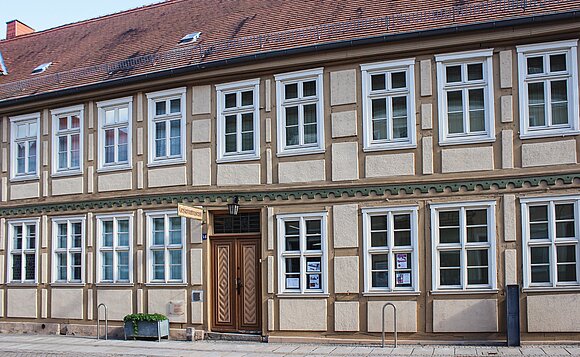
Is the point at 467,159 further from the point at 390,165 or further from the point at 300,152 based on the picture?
the point at 300,152

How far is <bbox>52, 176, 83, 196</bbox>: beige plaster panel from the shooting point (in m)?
19.2

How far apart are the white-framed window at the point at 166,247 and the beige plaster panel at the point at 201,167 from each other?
0.95m

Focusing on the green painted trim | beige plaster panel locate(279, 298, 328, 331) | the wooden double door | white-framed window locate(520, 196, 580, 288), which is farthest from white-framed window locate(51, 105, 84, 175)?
white-framed window locate(520, 196, 580, 288)

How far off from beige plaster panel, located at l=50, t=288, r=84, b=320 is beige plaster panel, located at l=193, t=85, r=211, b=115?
17.5 ft

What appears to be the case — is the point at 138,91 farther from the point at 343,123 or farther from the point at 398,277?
the point at 398,277

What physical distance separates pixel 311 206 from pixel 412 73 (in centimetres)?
337

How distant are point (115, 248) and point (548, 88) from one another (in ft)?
33.7

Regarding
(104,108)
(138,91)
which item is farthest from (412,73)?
(104,108)

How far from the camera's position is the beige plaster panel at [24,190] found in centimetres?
1995

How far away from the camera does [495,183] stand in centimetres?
1486

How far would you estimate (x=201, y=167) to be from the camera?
687 inches

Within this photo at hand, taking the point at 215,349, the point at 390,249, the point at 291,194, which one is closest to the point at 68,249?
the point at 215,349

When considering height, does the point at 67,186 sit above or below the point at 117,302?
above

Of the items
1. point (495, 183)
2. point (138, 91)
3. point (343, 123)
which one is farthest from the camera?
point (138, 91)
